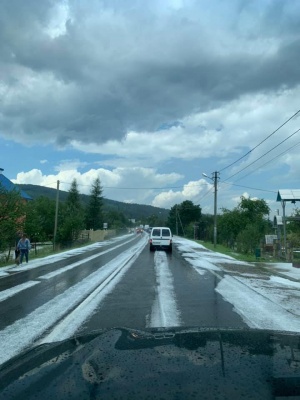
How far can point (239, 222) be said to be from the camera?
49062 millimetres

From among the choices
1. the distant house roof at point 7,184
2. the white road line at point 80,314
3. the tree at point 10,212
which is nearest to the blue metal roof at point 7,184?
the distant house roof at point 7,184

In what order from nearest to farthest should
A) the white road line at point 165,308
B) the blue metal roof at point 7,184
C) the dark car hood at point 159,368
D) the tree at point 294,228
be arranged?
the dark car hood at point 159,368, the white road line at point 165,308, the blue metal roof at point 7,184, the tree at point 294,228

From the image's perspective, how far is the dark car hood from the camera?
86.7 inches

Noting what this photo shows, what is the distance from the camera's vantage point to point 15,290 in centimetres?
1145

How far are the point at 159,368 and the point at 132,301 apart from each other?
288 inches

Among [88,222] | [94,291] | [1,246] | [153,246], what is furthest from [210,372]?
[88,222]

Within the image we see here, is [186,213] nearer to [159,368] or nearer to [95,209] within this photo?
[95,209]

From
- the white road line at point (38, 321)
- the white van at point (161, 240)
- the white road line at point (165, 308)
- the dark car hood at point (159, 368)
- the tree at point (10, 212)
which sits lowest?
the white road line at point (38, 321)

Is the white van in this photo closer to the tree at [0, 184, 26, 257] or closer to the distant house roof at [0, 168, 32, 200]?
the distant house roof at [0, 168, 32, 200]

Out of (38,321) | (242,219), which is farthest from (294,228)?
(38,321)

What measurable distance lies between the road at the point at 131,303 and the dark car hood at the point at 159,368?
171 centimetres

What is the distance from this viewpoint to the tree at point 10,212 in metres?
21.1

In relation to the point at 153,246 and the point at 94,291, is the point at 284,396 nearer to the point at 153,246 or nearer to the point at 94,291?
the point at 94,291

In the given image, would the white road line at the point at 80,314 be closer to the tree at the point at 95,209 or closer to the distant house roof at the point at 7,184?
the distant house roof at the point at 7,184
